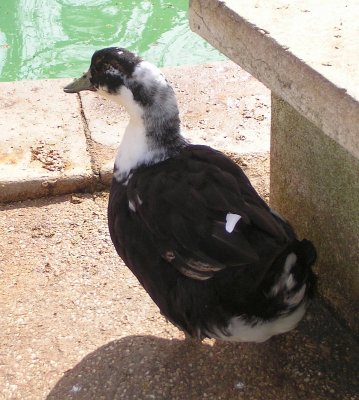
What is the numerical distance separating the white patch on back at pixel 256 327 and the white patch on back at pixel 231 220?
0.28m

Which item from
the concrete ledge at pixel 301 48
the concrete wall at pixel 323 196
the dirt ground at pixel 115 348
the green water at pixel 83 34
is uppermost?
the concrete ledge at pixel 301 48

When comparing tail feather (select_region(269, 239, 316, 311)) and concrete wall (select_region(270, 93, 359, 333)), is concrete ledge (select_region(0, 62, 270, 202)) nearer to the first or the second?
concrete wall (select_region(270, 93, 359, 333))

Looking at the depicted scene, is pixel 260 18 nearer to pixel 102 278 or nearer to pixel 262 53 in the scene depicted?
pixel 262 53

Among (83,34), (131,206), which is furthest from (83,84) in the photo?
(83,34)

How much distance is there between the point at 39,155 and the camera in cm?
341

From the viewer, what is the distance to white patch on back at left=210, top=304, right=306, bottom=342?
2.18 meters

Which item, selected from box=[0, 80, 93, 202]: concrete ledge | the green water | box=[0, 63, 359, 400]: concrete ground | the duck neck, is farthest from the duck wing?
the green water

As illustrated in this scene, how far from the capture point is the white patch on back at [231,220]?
208cm

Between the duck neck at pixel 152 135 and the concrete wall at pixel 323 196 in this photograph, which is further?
the duck neck at pixel 152 135

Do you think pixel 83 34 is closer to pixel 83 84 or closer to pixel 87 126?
pixel 87 126

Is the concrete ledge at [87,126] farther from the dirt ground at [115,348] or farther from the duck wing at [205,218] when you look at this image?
the duck wing at [205,218]

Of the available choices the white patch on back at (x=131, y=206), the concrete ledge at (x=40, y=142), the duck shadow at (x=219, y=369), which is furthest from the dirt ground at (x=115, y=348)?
the white patch on back at (x=131, y=206)

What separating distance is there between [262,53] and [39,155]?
1.63 metres

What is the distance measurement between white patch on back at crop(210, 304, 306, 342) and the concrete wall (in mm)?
268
